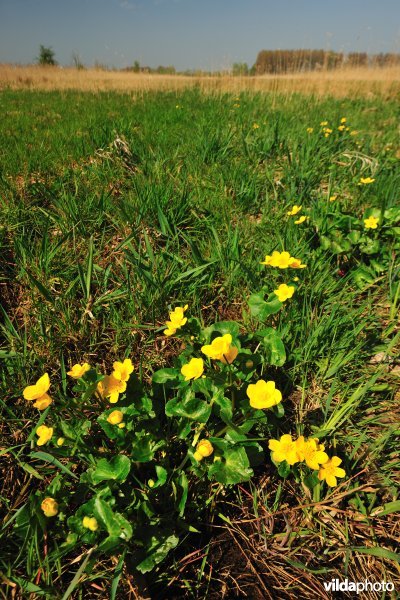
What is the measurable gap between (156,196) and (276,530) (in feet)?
5.97

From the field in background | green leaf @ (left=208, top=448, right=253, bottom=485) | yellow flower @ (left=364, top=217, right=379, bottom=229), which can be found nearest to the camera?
green leaf @ (left=208, top=448, right=253, bottom=485)

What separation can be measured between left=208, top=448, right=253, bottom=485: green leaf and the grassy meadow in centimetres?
2

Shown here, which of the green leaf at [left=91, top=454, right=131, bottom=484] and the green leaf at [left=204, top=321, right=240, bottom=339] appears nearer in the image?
the green leaf at [left=91, top=454, right=131, bottom=484]

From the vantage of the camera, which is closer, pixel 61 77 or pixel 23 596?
pixel 23 596

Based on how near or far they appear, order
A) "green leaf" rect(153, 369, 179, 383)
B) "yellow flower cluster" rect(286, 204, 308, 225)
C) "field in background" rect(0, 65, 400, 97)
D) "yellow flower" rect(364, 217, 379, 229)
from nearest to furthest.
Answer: "green leaf" rect(153, 369, 179, 383)
"yellow flower" rect(364, 217, 379, 229)
"yellow flower cluster" rect(286, 204, 308, 225)
"field in background" rect(0, 65, 400, 97)

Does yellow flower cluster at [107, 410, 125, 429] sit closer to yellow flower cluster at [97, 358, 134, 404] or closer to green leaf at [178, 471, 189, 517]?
yellow flower cluster at [97, 358, 134, 404]

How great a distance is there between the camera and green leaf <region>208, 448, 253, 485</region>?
1.00 metres

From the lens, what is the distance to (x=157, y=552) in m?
0.96

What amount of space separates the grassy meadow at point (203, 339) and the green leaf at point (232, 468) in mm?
23

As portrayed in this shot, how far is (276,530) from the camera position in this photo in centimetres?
108

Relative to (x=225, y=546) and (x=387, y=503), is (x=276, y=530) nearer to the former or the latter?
(x=225, y=546)

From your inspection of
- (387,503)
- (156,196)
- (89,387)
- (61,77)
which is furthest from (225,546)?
(61,77)

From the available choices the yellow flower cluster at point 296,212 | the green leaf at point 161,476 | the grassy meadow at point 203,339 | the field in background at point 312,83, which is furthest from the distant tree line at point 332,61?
the green leaf at point 161,476

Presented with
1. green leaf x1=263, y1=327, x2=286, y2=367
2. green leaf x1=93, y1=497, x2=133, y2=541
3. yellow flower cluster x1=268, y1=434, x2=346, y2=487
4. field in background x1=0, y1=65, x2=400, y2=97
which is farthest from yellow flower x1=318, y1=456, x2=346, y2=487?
field in background x1=0, y1=65, x2=400, y2=97
